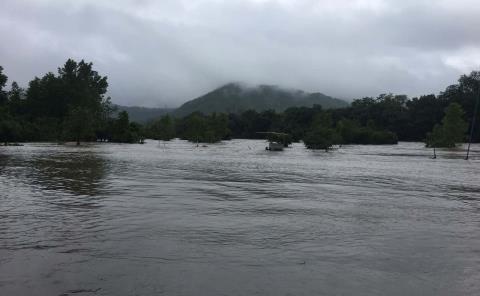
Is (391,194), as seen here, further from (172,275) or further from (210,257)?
(172,275)

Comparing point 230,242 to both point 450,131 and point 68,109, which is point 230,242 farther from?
point 68,109

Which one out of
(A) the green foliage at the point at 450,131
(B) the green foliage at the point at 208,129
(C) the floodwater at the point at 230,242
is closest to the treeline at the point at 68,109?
(B) the green foliage at the point at 208,129

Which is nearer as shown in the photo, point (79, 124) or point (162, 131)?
point (79, 124)

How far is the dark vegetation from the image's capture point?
93.9 meters

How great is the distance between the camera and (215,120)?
14138 cm

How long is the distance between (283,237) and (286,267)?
8.43ft

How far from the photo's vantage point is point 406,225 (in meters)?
13.8

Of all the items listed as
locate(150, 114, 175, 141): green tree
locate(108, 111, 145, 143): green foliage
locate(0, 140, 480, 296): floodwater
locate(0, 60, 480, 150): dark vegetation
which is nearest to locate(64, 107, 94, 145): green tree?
locate(0, 60, 480, 150): dark vegetation

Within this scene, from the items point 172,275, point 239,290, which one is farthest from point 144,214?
point 239,290

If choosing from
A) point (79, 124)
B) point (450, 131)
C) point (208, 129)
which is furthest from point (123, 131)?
point (450, 131)

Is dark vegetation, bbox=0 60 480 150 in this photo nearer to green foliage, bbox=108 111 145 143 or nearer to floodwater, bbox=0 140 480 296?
green foliage, bbox=108 111 145 143

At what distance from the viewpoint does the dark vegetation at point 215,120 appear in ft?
308

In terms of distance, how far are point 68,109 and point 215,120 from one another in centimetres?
3978

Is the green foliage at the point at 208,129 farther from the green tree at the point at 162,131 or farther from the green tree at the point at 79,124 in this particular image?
the green tree at the point at 79,124
